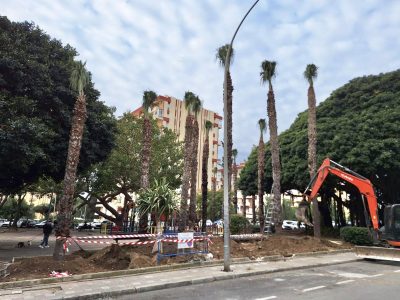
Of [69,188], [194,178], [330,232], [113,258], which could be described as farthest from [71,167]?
[330,232]

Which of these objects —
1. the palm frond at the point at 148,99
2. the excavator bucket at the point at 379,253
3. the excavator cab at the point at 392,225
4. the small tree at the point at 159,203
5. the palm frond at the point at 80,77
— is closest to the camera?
the palm frond at the point at 80,77

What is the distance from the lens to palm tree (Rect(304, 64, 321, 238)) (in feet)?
74.9

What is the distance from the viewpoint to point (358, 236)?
20.7 m

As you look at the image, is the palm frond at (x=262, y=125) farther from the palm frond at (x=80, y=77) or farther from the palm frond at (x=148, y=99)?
the palm frond at (x=80, y=77)

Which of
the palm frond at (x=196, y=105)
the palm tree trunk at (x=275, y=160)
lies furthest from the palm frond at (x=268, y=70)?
the palm frond at (x=196, y=105)

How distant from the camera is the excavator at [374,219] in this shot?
1614 centimetres

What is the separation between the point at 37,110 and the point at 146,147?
5.69 metres

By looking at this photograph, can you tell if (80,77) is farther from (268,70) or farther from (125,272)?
(268,70)

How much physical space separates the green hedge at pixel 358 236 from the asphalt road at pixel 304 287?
6.56m

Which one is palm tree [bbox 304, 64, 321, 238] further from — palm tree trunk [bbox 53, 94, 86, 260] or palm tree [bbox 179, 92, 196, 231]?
palm tree trunk [bbox 53, 94, 86, 260]

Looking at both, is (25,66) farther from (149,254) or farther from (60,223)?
(149,254)

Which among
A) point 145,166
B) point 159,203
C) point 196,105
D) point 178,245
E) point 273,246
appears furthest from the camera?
point 196,105

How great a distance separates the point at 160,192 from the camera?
15773mm

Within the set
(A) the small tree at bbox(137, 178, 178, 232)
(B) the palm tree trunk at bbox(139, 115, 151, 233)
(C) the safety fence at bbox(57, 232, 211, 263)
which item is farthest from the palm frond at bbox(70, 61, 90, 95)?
(B) the palm tree trunk at bbox(139, 115, 151, 233)
